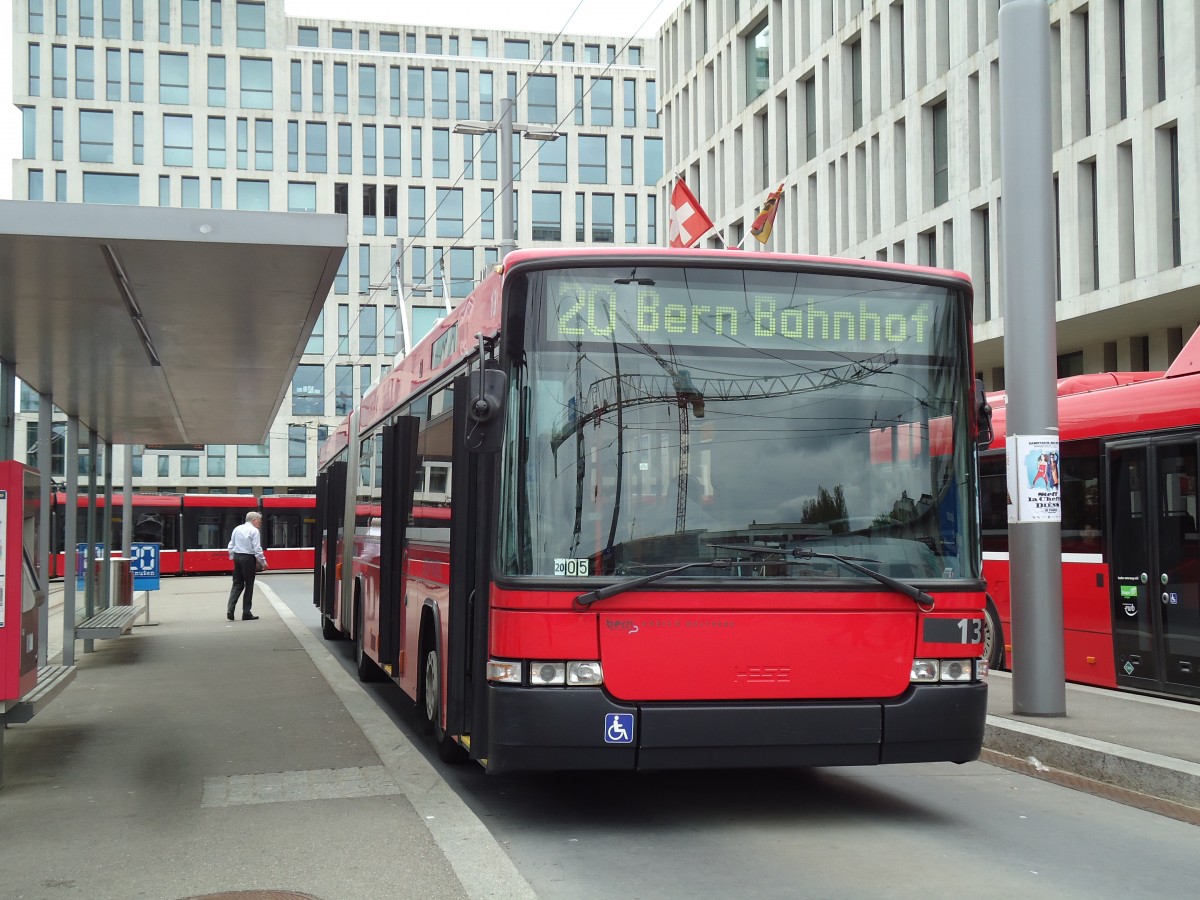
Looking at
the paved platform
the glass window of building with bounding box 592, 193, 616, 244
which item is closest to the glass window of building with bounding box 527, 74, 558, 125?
the glass window of building with bounding box 592, 193, 616, 244

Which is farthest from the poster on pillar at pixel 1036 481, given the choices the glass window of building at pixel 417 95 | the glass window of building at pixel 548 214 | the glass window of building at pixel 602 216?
the glass window of building at pixel 417 95

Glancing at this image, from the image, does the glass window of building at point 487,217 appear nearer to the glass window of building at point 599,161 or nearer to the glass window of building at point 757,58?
the glass window of building at point 599,161

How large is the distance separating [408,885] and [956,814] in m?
3.20

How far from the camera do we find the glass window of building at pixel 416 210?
69.9 metres

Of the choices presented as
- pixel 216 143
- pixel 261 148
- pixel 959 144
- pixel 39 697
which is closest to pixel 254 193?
pixel 261 148

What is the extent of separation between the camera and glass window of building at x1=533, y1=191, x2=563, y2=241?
69.7 m

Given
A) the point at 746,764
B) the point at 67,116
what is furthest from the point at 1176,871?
the point at 67,116

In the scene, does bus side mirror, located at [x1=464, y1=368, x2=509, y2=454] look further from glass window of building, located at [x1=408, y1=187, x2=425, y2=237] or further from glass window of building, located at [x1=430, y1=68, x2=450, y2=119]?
glass window of building, located at [x1=430, y1=68, x2=450, y2=119]

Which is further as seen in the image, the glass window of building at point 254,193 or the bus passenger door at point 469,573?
the glass window of building at point 254,193

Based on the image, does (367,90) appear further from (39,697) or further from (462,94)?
(39,697)

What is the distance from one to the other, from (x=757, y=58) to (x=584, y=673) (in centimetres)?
3695

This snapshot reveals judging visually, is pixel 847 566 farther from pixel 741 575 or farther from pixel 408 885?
pixel 408 885

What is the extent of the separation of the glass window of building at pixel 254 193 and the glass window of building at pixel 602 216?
16.2 metres

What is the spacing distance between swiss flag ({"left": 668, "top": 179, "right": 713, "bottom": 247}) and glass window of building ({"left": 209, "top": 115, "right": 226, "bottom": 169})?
5856 centimetres
